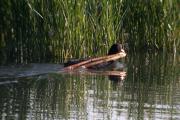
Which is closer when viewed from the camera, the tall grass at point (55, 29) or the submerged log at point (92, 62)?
the submerged log at point (92, 62)

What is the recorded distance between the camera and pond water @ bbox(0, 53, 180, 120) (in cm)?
795

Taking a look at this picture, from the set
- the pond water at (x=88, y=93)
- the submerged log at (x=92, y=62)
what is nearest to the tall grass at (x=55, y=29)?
the pond water at (x=88, y=93)

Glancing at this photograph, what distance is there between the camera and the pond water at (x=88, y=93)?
7945 mm

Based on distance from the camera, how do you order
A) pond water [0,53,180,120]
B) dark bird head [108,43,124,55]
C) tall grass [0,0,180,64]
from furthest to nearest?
tall grass [0,0,180,64], dark bird head [108,43,124,55], pond water [0,53,180,120]

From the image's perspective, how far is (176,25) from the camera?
1462cm

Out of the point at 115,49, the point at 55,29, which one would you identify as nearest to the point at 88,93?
the point at 115,49

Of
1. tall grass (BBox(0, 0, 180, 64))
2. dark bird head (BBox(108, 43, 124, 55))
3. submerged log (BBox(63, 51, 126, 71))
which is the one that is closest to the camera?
submerged log (BBox(63, 51, 126, 71))

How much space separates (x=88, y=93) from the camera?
9359mm

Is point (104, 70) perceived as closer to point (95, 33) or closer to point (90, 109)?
point (95, 33)

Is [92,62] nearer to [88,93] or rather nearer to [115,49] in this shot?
[115,49]

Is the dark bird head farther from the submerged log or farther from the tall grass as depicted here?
the tall grass

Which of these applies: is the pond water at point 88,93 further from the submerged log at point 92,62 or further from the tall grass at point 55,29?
the tall grass at point 55,29

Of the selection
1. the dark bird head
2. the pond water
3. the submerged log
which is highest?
the dark bird head

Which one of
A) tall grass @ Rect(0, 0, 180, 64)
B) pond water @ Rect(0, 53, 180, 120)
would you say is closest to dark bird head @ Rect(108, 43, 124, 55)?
pond water @ Rect(0, 53, 180, 120)
